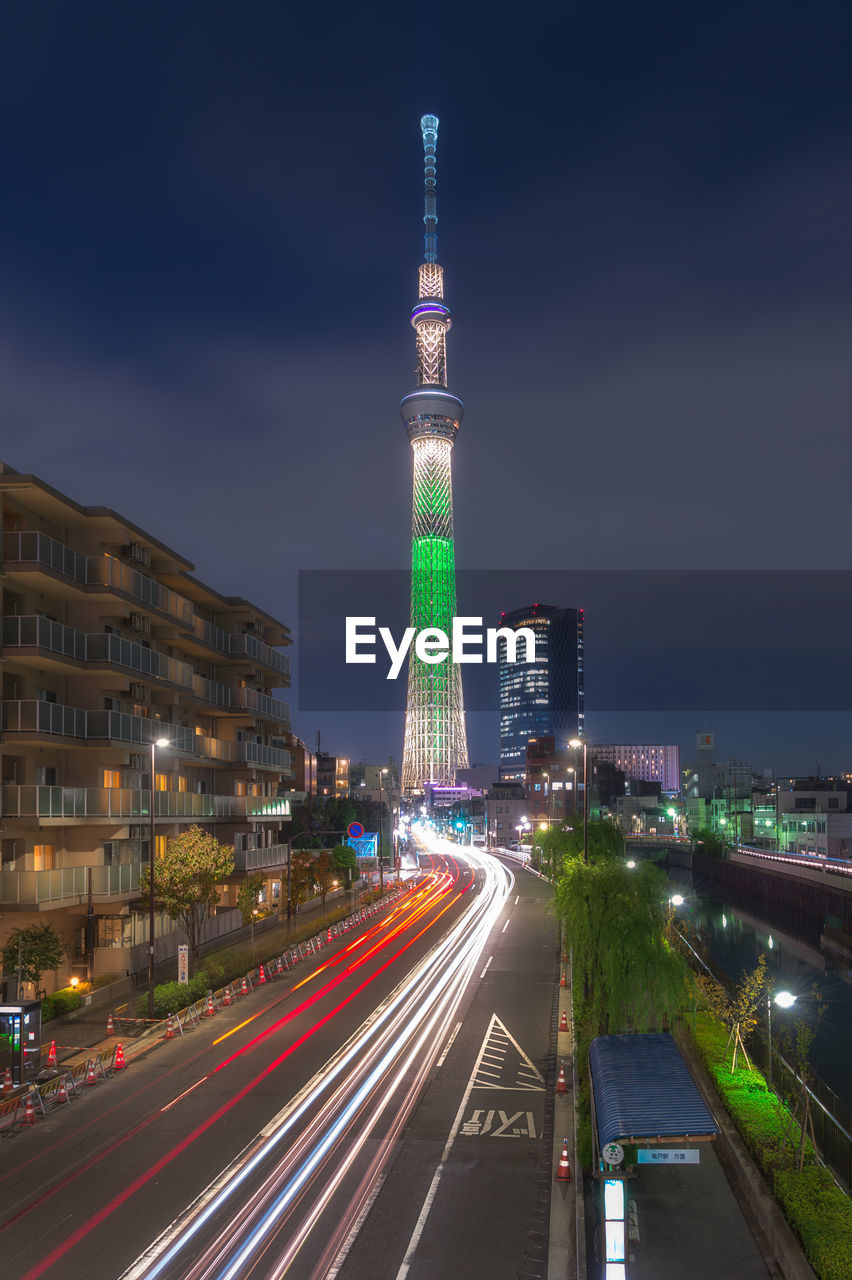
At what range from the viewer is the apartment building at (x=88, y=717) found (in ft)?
104

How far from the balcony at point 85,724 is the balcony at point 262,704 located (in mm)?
7617

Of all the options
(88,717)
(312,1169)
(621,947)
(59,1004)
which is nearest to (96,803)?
(88,717)

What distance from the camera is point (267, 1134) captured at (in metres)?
19.6

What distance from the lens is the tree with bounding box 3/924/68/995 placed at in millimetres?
28737

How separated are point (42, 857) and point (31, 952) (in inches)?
202

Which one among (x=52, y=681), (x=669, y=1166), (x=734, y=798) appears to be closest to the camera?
(x=669, y=1166)

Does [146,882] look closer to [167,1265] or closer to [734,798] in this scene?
[167,1265]

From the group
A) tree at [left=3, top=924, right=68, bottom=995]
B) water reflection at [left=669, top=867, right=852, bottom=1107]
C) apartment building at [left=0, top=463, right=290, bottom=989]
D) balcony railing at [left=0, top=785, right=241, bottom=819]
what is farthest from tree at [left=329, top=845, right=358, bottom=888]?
tree at [left=3, top=924, right=68, bottom=995]

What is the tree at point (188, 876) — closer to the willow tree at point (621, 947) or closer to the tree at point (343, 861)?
the willow tree at point (621, 947)

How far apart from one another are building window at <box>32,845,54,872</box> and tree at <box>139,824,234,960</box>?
3.85m

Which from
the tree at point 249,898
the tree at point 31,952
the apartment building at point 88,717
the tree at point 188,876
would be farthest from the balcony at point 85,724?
the tree at point 249,898

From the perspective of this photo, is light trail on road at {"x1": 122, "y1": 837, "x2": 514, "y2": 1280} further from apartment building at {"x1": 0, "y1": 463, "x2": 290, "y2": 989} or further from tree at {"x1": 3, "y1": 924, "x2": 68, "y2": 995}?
apartment building at {"x1": 0, "y1": 463, "x2": 290, "y2": 989}

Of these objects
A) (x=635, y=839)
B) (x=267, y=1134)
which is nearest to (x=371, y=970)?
(x=267, y=1134)

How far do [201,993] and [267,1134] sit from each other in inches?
530
